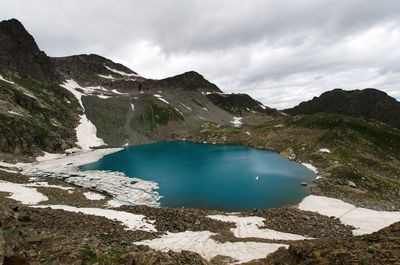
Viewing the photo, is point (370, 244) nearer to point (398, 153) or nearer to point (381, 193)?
point (381, 193)

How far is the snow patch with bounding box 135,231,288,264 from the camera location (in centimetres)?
2862

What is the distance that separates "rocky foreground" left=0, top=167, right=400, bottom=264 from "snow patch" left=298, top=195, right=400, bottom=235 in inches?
90.4

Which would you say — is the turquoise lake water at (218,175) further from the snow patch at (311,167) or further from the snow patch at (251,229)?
the snow patch at (251,229)

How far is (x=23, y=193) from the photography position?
50500 mm

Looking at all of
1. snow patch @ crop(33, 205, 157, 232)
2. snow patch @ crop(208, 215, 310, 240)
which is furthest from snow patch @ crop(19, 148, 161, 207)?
snow patch @ crop(208, 215, 310, 240)

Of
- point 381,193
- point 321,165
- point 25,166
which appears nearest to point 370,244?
point 381,193

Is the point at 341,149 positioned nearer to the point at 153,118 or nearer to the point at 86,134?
the point at 86,134

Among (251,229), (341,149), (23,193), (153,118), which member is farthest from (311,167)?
(153,118)

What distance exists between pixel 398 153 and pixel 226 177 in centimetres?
5825

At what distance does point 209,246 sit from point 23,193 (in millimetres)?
34082

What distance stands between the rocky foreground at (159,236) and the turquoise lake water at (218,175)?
10.6m

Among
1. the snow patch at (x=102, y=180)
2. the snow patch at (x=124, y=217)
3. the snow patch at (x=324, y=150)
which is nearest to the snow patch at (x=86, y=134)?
the snow patch at (x=102, y=180)

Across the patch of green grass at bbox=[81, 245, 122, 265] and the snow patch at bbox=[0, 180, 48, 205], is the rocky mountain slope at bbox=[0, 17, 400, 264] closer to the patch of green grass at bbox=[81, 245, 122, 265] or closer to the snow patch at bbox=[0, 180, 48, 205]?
the patch of green grass at bbox=[81, 245, 122, 265]

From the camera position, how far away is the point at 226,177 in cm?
7956
